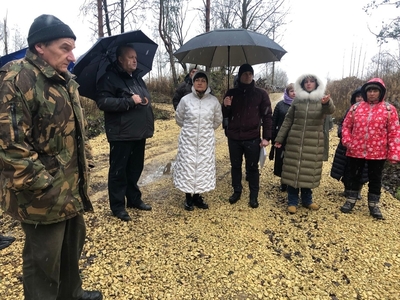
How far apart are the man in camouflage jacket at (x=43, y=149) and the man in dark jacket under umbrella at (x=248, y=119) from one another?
223cm

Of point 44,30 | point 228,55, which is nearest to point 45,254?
point 44,30

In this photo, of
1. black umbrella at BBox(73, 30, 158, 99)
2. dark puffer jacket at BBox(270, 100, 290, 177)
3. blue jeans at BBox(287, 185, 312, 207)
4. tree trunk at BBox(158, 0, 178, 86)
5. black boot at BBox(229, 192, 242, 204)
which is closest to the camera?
black umbrella at BBox(73, 30, 158, 99)

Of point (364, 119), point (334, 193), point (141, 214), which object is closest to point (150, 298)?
point (141, 214)

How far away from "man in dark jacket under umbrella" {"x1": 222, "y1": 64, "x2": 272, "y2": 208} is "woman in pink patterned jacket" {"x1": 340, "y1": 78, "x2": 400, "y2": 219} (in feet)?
3.17

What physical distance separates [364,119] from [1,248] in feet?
13.2

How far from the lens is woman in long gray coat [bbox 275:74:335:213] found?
341 cm

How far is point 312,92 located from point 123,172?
2.37 m

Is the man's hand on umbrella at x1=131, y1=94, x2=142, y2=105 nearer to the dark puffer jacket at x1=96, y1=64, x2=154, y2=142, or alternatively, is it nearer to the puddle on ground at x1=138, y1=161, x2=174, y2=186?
the dark puffer jacket at x1=96, y1=64, x2=154, y2=142

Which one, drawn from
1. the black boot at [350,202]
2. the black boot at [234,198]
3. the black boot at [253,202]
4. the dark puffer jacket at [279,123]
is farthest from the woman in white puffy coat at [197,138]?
the black boot at [350,202]

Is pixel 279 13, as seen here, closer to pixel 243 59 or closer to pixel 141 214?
pixel 243 59

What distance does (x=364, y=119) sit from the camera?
3291 millimetres

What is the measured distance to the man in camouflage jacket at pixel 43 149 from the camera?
56.8 inches

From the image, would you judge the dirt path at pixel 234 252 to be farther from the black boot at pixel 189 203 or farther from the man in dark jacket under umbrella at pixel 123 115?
the man in dark jacket under umbrella at pixel 123 115

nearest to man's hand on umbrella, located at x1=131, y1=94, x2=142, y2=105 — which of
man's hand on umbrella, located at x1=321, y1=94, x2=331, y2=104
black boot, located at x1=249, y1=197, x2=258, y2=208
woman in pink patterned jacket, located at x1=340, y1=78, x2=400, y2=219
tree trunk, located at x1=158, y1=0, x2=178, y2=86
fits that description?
black boot, located at x1=249, y1=197, x2=258, y2=208
